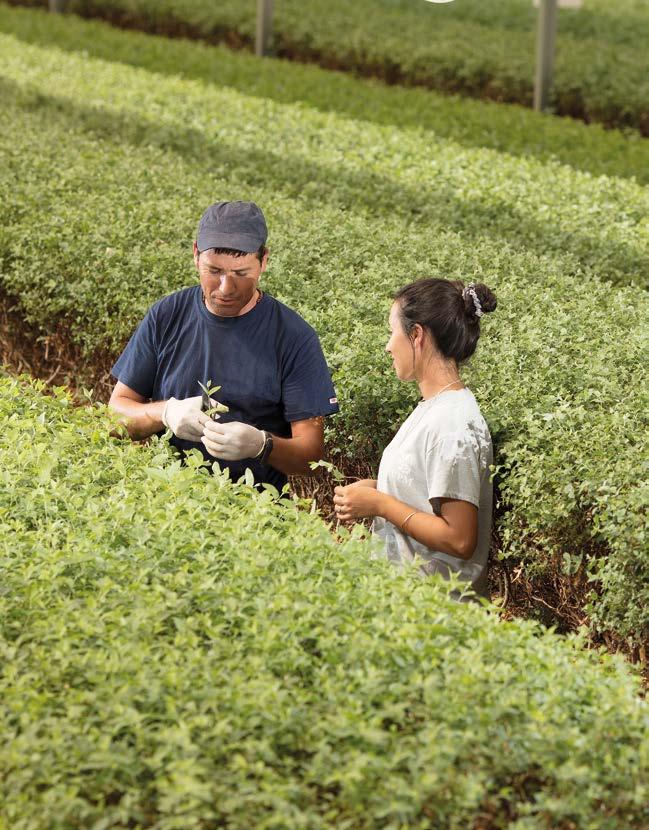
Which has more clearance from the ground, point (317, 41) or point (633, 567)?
point (317, 41)

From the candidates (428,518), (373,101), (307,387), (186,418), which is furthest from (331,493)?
(373,101)

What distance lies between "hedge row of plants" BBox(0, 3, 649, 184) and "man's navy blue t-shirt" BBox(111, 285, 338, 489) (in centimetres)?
670

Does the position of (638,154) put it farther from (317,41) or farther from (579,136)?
(317,41)

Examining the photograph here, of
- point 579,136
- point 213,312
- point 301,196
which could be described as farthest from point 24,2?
point 213,312

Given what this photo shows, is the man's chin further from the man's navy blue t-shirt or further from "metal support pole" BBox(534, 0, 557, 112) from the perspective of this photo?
"metal support pole" BBox(534, 0, 557, 112)

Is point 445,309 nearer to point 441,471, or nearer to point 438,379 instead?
point 438,379

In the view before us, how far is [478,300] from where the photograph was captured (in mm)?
3598

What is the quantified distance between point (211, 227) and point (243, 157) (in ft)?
19.2

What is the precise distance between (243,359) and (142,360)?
1.23 ft

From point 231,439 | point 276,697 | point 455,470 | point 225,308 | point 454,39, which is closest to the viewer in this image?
point 276,697

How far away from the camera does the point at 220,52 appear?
16312mm

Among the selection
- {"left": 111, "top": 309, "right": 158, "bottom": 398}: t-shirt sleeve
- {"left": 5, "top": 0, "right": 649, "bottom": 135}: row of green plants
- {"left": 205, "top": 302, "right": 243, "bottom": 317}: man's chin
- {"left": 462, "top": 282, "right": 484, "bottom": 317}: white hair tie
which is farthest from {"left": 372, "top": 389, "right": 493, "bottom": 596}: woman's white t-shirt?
{"left": 5, "top": 0, "right": 649, "bottom": 135}: row of green plants

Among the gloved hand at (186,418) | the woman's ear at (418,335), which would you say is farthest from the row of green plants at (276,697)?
the woman's ear at (418,335)

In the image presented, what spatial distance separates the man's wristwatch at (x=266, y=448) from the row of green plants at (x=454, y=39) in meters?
11.9
